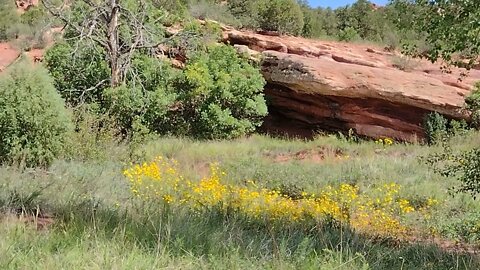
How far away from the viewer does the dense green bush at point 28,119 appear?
8.93 metres

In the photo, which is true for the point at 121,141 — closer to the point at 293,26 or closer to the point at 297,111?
the point at 297,111

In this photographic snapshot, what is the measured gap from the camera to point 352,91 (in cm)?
1617

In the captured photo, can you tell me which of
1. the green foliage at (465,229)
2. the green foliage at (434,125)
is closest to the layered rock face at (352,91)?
the green foliage at (434,125)

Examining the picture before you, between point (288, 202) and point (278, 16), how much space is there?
16291 millimetres

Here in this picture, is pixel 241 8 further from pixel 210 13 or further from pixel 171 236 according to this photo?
pixel 171 236

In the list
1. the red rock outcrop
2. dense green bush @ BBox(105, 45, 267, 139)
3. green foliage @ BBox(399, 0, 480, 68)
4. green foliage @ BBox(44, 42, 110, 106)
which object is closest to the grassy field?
green foliage @ BBox(399, 0, 480, 68)

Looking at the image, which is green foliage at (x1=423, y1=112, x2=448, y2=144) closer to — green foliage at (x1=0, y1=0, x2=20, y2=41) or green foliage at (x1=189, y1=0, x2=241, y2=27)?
green foliage at (x1=189, y1=0, x2=241, y2=27)

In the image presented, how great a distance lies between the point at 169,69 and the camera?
1602cm

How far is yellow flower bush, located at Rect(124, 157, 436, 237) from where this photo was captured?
5.66 m

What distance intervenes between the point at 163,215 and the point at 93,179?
2.92 meters

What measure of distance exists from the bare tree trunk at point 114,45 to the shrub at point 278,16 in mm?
9818

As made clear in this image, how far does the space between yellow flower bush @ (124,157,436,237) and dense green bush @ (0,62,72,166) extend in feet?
6.47

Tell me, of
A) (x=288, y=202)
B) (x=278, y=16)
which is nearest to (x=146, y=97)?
(x=288, y=202)

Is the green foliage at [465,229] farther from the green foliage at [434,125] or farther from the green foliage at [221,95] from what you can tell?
the green foliage at [221,95]
